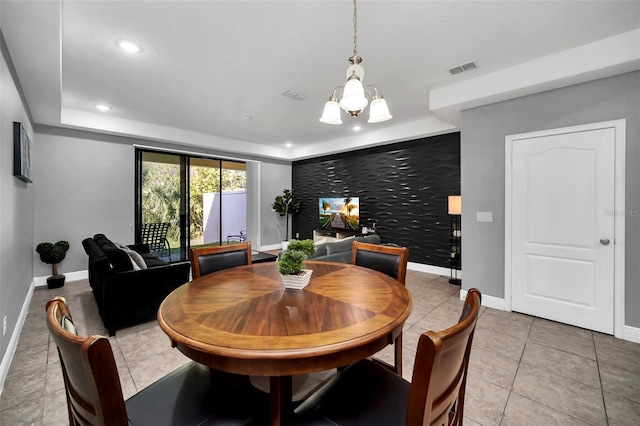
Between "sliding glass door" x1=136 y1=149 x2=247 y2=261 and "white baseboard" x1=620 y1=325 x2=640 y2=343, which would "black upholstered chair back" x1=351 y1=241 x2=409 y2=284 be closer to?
"white baseboard" x1=620 y1=325 x2=640 y2=343

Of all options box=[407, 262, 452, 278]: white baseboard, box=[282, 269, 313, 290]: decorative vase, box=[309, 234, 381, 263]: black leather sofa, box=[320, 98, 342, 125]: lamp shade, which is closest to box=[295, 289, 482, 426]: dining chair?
box=[282, 269, 313, 290]: decorative vase

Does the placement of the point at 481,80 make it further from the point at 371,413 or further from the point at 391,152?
the point at 371,413

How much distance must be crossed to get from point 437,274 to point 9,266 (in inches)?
214

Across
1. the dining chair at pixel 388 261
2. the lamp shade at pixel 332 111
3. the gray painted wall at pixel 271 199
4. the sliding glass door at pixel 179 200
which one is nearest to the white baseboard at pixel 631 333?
the dining chair at pixel 388 261

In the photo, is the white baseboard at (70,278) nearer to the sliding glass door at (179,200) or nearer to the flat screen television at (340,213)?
the sliding glass door at (179,200)

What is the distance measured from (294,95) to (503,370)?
3.69 m

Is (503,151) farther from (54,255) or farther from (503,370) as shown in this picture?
(54,255)

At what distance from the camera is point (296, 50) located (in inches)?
105

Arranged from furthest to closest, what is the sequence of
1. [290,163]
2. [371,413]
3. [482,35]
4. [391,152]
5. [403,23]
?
[290,163], [391,152], [482,35], [403,23], [371,413]

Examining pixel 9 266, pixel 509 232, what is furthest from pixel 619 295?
pixel 9 266

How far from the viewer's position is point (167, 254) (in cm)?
575

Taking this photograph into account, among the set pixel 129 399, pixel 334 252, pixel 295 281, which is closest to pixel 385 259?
pixel 295 281

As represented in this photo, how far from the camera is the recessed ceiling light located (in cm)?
251

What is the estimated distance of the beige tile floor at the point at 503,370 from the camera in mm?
1675
